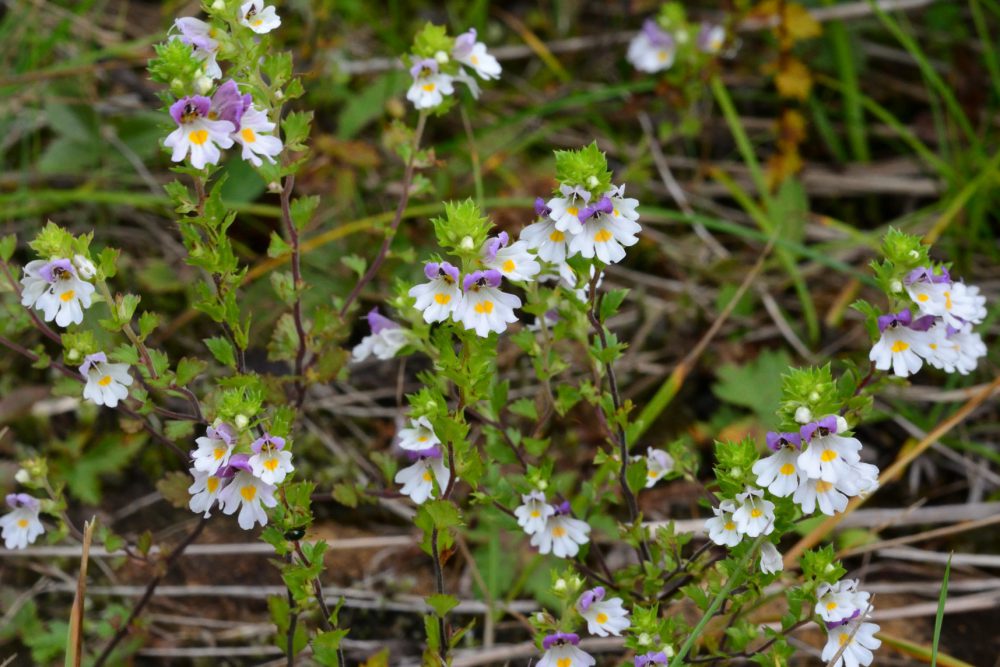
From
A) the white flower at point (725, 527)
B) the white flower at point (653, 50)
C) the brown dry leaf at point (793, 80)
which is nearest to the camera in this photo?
the white flower at point (725, 527)

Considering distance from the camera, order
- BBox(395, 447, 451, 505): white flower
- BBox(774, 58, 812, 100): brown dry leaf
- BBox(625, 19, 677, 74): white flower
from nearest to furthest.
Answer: BBox(395, 447, 451, 505): white flower, BBox(774, 58, 812, 100): brown dry leaf, BBox(625, 19, 677, 74): white flower

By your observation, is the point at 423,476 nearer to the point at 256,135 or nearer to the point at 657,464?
the point at 657,464

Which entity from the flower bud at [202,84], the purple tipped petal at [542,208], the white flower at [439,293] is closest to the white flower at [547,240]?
the purple tipped petal at [542,208]

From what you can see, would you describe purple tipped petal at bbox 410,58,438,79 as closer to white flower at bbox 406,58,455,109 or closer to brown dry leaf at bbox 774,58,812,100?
white flower at bbox 406,58,455,109

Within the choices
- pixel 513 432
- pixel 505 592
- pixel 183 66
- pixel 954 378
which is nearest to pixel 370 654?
pixel 505 592

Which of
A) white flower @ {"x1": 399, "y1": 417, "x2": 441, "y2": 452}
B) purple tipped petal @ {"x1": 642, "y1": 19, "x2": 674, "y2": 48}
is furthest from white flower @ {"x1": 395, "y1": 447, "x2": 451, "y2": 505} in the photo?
purple tipped petal @ {"x1": 642, "y1": 19, "x2": 674, "y2": 48}

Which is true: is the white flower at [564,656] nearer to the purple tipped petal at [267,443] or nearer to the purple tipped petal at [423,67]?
the purple tipped petal at [267,443]
